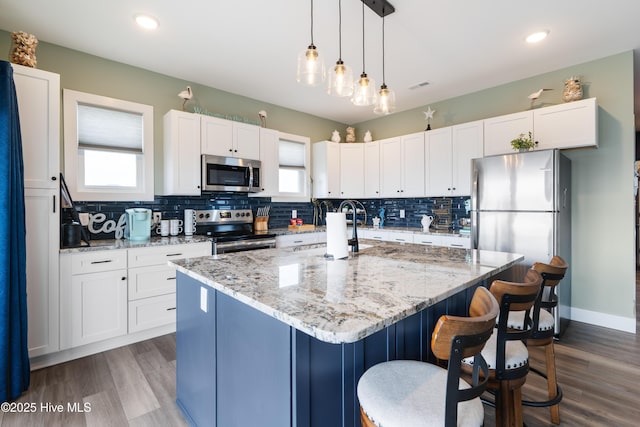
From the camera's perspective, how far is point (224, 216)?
4.02 meters

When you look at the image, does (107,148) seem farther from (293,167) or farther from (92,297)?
(293,167)

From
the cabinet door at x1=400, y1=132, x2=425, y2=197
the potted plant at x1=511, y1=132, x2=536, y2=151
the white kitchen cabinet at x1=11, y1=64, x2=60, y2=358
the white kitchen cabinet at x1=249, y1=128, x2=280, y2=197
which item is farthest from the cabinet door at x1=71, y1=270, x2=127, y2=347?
the potted plant at x1=511, y1=132, x2=536, y2=151

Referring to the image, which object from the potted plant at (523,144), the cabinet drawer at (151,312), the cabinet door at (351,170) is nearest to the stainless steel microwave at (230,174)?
the cabinet drawer at (151,312)

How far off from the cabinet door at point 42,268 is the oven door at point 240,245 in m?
1.29

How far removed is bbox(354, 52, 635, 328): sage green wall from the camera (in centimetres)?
309

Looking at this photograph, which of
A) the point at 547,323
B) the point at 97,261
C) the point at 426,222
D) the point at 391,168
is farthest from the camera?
the point at 391,168

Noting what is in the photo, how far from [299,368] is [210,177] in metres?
2.99

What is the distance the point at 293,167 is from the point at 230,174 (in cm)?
124

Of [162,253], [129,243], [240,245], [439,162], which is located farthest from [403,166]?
[129,243]

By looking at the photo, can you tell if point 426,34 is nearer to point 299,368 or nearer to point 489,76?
point 489,76

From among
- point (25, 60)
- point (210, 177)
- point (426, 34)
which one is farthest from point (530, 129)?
point (25, 60)

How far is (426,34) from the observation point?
2.72 meters

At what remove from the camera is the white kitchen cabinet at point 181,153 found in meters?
3.35

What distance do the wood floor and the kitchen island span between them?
0.36 metres
